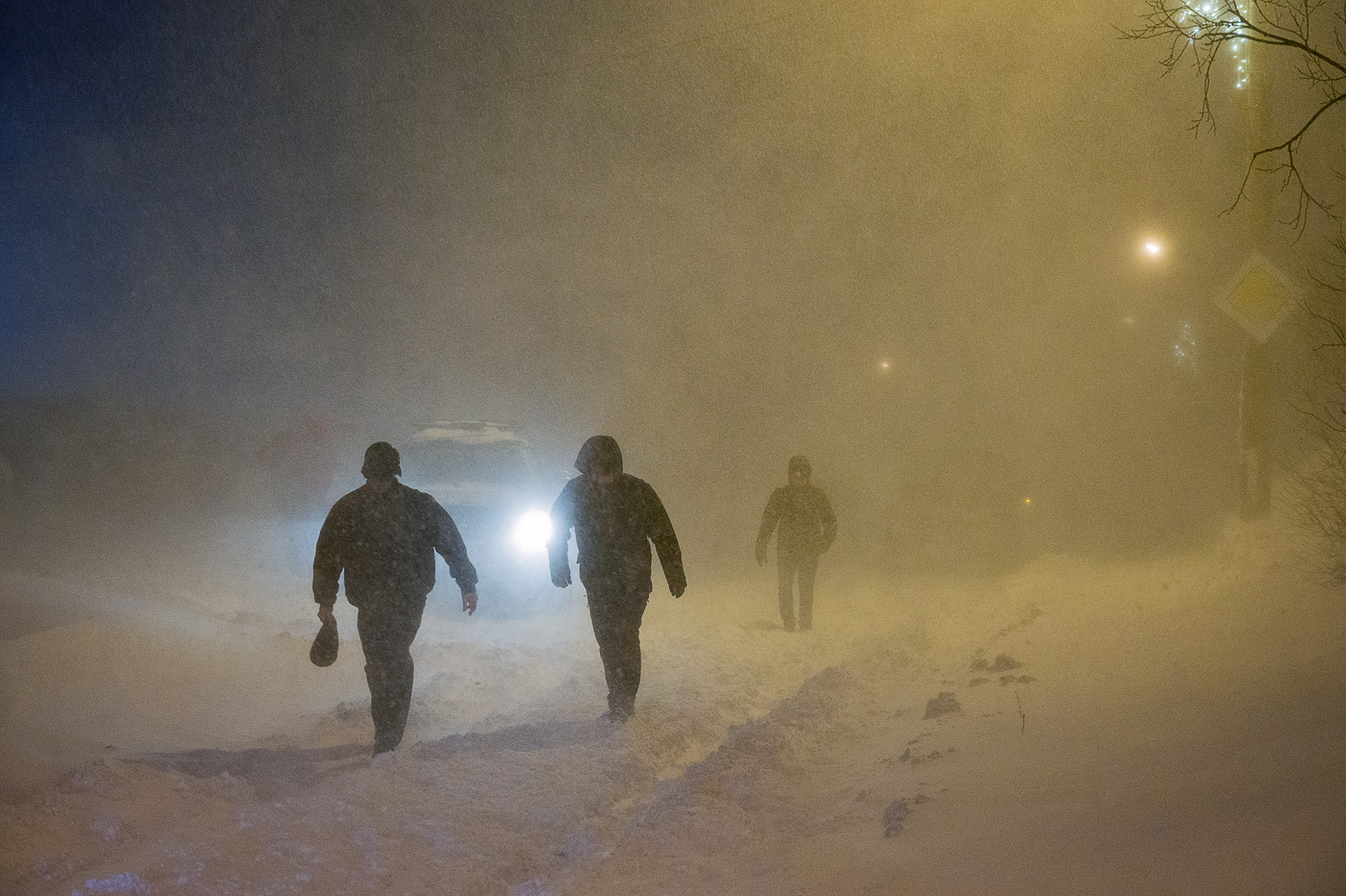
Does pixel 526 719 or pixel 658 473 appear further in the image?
pixel 658 473

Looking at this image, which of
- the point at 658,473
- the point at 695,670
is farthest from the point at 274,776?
the point at 658,473

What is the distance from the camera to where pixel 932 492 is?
15352mm

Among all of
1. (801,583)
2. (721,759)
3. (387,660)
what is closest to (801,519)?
(801,583)

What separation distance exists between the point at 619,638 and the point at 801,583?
4.18 m

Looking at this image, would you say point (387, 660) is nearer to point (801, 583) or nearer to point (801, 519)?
point (801, 519)

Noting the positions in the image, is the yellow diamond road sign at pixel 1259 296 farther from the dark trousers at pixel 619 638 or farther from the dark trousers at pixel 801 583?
the dark trousers at pixel 619 638

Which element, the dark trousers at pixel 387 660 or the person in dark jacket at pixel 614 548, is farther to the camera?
the person in dark jacket at pixel 614 548

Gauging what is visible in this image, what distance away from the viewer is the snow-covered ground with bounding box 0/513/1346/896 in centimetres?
313

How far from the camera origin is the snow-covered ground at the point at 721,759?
313cm

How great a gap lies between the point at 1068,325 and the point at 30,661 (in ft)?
70.7

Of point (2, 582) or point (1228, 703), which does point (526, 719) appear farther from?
point (2, 582)

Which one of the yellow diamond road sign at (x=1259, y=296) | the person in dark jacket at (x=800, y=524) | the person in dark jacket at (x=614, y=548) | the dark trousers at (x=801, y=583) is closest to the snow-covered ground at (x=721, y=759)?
the person in dark jacket at (x=614, y=548)

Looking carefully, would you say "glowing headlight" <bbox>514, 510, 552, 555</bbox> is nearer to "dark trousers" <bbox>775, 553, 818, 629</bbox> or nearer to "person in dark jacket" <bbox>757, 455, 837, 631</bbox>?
"person in dark jacket" <bbox>757, 455, 837, 631</bbox>

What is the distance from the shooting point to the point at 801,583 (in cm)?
973
